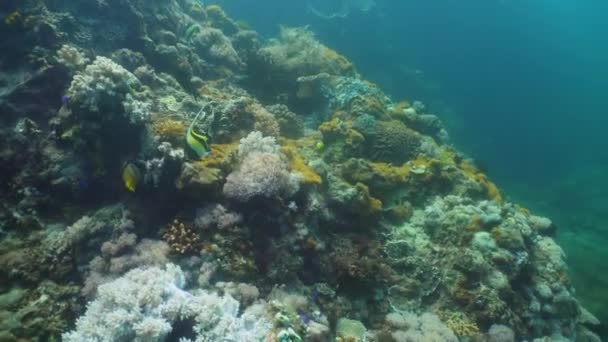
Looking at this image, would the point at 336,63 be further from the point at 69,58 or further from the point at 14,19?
the point at 14,19

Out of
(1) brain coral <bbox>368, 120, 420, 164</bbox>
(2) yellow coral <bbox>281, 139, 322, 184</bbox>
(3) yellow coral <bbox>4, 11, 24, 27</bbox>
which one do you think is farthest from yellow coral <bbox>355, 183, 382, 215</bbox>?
(3) yellow coral <bbox>4, 11, 24, 27</bbox>

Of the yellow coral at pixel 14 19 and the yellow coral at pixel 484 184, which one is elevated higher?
the yellow coral at pixel 484 184

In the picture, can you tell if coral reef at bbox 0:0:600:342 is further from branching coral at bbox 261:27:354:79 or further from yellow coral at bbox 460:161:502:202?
branching coral at bbox 261:27:354:79

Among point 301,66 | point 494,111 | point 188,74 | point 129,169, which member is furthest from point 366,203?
point 494,111

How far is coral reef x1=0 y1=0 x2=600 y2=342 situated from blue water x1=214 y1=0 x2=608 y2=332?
7816mm

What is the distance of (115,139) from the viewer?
6.24 metres

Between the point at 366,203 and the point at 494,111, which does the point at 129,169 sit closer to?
the point at 366,203

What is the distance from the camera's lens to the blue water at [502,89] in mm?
22688

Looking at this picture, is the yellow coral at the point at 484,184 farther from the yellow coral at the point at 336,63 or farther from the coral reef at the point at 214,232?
the yellow coral at the point at 336,63

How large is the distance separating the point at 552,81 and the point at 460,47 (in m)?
17.3

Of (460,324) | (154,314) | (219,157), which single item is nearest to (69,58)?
(219,157)

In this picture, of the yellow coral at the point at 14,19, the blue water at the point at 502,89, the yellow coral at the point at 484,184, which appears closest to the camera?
the yellow coral at the point at 14,19

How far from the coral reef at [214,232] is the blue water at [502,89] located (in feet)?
25.6

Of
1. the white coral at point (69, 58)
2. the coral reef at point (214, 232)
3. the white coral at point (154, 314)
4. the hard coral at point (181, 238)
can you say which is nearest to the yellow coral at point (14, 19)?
the coral reef at point (214, 232)
